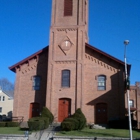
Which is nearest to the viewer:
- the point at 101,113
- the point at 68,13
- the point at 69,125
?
the point at 69,125

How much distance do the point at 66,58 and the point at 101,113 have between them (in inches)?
316

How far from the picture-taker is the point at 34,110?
98.9 feet

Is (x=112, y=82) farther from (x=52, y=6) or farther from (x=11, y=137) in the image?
(x=11, y=137)

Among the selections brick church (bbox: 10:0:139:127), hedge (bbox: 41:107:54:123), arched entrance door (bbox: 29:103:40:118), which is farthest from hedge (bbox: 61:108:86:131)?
arched entrance door (bbox: 29:103:40:118)

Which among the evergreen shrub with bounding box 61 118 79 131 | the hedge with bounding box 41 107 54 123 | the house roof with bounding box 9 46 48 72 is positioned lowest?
the evergreen shrub with bounding box 61 118 79 131

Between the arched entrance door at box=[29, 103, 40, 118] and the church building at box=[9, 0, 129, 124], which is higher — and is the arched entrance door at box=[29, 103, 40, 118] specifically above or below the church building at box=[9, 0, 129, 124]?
below

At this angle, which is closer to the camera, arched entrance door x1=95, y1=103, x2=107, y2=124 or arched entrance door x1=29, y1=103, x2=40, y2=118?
arched entrance door x1=95, y1=103, x2=107, y2=124

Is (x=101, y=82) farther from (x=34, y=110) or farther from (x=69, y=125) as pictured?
(x=69, y=125)

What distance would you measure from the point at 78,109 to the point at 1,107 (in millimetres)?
39967

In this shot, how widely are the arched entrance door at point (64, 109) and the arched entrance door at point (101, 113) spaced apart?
350 cm

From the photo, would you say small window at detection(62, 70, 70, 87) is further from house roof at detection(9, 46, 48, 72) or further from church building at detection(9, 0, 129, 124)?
house roof at detection(9, 46, 48, 72)

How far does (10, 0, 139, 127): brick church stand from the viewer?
92.4 feet

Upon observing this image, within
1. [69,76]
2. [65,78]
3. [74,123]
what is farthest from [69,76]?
[74,123]

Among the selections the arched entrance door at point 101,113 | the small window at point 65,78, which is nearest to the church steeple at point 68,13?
the small window at point 65,78
